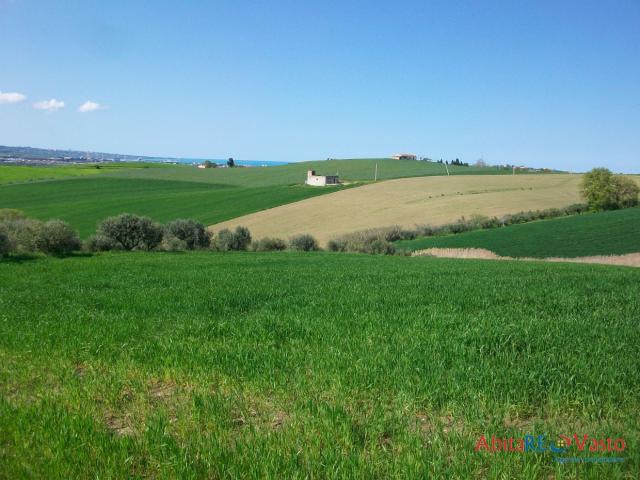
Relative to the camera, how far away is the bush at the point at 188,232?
134 feet

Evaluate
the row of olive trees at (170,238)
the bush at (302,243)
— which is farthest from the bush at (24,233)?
the bush at (302,243)

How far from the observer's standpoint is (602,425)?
4262mm

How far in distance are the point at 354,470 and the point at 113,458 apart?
6.74ft

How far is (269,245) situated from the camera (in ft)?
143

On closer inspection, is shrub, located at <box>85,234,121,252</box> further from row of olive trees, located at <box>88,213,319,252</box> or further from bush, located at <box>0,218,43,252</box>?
bush, located at <box>0,218,43,252</box>

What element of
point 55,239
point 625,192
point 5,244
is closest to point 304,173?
point 625,192

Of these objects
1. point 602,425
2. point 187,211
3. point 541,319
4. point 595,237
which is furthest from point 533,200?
point 602,425

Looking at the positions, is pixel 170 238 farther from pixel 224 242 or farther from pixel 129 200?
pixel 129 200

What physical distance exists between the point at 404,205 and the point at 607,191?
2429 centimetres

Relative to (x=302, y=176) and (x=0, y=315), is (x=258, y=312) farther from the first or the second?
(x=302, y=176)

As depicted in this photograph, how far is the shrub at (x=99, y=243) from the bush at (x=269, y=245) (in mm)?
12097

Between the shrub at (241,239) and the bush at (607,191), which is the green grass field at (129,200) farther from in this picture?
the bush at (607,191)


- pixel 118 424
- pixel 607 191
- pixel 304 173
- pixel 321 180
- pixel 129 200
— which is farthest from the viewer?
pixel 304 173

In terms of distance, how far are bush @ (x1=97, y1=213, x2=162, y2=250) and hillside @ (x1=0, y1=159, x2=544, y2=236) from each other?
2068 cm
